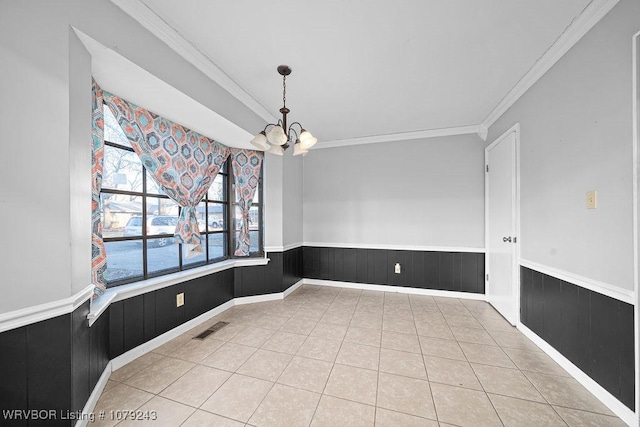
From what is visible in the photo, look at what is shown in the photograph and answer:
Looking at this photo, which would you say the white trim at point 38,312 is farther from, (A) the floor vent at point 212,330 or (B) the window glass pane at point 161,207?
(A) the floor vent at point 212,330

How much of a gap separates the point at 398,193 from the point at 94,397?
399 centimetres

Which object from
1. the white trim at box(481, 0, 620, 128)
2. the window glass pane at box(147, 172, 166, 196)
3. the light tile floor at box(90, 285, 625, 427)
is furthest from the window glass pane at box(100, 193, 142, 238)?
the white trim at box(481, 0, 620, 128)

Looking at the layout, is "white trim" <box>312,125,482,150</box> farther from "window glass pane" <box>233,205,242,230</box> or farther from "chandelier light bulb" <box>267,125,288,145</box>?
"chandelier light bulb" <box>267,125,288,145</box>

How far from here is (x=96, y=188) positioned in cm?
173

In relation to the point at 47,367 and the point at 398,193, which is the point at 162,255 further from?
the point at 398,193

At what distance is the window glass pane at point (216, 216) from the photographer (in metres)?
3.10

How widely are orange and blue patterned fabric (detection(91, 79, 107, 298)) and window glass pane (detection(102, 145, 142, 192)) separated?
279mm

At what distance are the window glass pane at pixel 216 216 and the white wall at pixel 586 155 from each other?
366 cm

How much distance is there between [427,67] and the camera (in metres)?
2.17

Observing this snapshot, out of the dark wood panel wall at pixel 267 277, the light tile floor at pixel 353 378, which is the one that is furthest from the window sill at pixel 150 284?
the light tile floor at pixel 353 378

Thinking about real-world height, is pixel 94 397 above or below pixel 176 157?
below

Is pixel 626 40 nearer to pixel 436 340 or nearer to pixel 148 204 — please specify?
pixel 436 340

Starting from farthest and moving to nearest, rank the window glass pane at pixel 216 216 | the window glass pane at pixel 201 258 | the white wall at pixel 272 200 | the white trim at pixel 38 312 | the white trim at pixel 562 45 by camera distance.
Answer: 1. the white wall at pixel 272 200
2. the window glass pane at pixel 216 216
3. the window glass pane at pixel 201 258
4. the white trim at pixel 562 45
5. the white trim at pixel 38 312

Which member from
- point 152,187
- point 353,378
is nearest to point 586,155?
point 353,378
